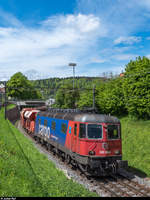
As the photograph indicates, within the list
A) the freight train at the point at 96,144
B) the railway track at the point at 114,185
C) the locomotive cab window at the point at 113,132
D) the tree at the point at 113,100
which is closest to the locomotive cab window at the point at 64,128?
the freight train at the point at 96,144

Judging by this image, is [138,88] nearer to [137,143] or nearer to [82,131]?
[137,143]

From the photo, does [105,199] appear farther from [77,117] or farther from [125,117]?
[125,117]

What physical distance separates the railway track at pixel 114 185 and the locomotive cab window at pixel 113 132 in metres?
2.54

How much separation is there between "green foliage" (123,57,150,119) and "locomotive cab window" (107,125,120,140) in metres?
12.6

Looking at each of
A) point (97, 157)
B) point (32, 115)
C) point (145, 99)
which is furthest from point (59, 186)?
point (32, 115)

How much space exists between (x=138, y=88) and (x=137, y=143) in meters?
8.26

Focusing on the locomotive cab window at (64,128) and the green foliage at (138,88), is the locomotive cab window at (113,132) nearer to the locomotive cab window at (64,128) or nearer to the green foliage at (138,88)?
the locomotive cab window at (64,128)

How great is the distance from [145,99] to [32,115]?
14.6 m

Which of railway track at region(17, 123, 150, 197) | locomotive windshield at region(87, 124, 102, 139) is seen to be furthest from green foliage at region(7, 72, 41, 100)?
railway track at region(17, 123, 150, 197)

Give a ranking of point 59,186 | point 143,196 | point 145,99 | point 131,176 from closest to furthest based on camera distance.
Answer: point 59,186
point 143,196
point 131,176
point 145,99

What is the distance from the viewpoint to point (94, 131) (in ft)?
47.0

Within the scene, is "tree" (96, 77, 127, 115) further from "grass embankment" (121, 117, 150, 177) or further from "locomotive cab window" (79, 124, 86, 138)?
"locomotive cab window" (79, 124, 86, 138)

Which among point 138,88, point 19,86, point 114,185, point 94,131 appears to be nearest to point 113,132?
point 94,131

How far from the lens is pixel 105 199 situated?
34.9 ft
